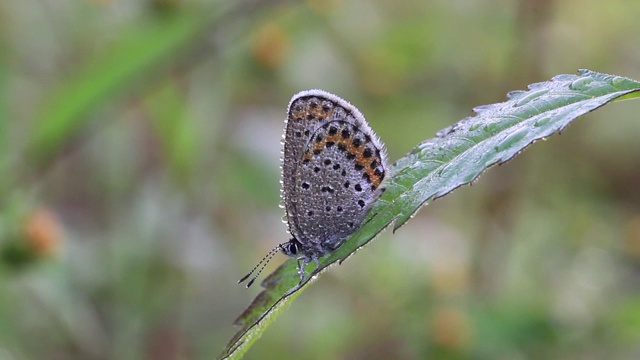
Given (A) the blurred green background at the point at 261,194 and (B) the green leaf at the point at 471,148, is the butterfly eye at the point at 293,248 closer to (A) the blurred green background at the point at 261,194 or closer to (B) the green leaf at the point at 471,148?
(B) the green leaf at the point at 471,148

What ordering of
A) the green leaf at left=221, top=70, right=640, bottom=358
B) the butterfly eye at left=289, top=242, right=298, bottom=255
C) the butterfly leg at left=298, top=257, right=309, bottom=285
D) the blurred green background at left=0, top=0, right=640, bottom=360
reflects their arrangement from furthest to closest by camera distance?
1. the blurred green background at left=0, top=0, right=640, bottom=360
2. the butterfly eye at left=289, top=242, right=298, bottom=255
3. the butterfly leg at left=298, top=257, right=309, bottom=285
4. the green leaf at left=221, top=70, right=640, bottom=358

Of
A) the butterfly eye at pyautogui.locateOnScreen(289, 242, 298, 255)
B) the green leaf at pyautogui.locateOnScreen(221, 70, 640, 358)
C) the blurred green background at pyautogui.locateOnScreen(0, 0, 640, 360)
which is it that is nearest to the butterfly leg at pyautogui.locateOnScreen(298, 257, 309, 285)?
the green leaf at pyautogui.locateOnScreen(221, 70, 640, 358)

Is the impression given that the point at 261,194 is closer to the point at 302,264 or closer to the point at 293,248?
the point at 293,248

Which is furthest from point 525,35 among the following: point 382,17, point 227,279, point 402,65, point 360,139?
point 360,139

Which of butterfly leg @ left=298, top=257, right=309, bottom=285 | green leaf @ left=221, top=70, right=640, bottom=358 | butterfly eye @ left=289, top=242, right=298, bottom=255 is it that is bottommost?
green leaf @ left=221, top=70, right=640, bottom=358

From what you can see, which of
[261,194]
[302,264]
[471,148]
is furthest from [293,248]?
[261,194]

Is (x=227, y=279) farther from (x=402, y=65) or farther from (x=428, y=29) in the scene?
(x=428, y=29)

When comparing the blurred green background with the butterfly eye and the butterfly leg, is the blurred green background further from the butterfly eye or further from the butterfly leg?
the butterfly leg
